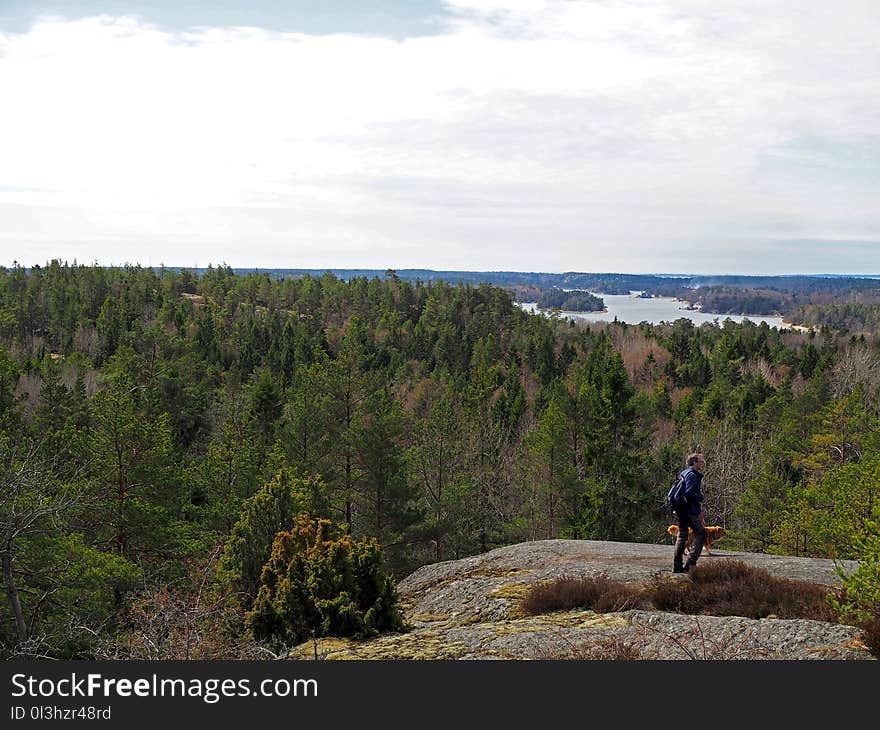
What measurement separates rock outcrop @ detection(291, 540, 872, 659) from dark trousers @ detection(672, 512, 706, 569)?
57cm

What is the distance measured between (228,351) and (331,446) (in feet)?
173

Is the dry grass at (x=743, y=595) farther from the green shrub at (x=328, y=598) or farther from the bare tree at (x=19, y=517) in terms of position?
the bare tree at (x=19, y=517)

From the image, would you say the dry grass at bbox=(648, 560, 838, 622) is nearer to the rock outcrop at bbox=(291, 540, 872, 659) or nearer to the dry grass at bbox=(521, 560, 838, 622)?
the dry grass at bbox=(521, 560, 838, 622)

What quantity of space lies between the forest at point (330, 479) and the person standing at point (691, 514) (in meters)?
2.28

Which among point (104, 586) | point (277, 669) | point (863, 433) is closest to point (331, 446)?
point (104, 586)

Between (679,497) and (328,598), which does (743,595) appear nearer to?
(679,497)

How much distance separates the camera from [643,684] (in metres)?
5.81

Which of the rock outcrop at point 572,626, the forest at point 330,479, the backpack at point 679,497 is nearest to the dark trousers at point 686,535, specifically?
the backpack at point 679,497

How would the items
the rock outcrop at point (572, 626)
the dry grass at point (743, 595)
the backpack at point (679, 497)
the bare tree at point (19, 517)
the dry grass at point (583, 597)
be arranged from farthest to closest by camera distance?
the bare tree at point (19, 517), the backpack at point (679, 497), the dry grass at point (583, 597), the dry grass at point (743, 595), the rock outcrop at point (572, 626)

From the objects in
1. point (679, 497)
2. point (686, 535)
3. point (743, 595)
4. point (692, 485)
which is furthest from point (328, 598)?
point (743, 595)

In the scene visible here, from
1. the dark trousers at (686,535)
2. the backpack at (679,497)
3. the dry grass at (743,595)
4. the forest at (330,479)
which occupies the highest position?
the backpack at (679,497)

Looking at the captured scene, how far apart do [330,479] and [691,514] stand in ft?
52.8

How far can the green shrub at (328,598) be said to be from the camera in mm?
11109

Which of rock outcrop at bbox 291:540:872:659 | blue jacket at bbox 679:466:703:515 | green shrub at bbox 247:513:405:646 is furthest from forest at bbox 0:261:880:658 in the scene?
blue jacket at bbox 679:466:703:515
